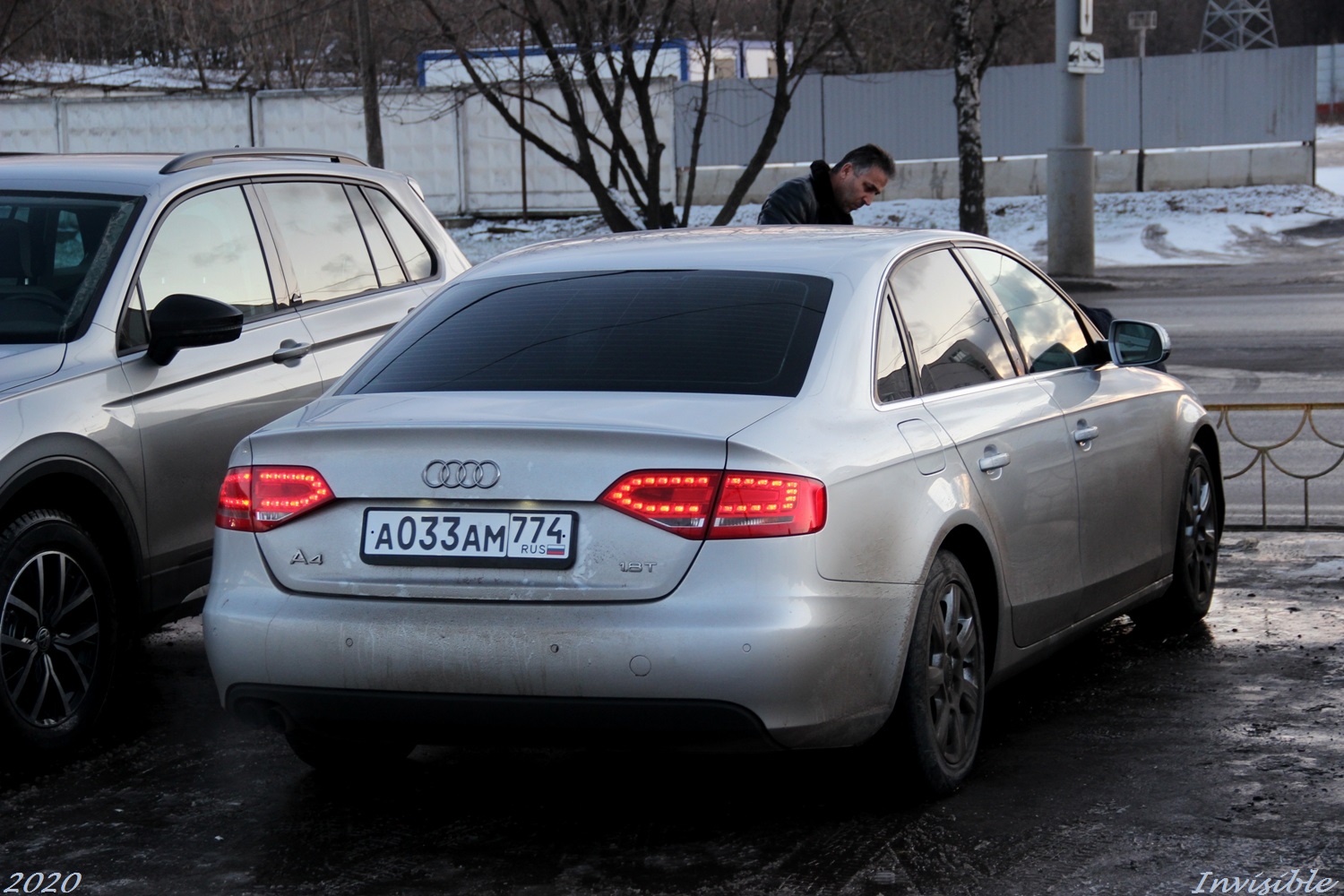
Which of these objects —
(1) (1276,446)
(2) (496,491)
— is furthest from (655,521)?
(1) (1276,446)

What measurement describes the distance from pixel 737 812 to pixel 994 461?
45.1 inches

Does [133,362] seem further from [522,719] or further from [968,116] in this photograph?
→ [968,116]

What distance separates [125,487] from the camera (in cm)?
527

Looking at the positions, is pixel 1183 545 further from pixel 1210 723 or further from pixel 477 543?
pixel 477 543

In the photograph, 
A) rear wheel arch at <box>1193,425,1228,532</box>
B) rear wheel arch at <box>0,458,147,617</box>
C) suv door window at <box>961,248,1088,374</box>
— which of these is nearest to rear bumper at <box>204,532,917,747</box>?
rear wheel arch at <box>0,458,147,617</box>

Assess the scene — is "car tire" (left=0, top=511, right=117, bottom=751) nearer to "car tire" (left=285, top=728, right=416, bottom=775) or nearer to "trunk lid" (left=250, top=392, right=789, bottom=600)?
"car tire" (left=285, top=728, right=416, bottom=775)

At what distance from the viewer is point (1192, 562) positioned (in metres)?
6.16

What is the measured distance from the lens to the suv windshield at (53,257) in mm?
5348

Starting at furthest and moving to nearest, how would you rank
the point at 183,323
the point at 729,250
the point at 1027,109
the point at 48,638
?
the point at 1027,109 < the point at 183,323 < the point at 48,638 < the point at 729,250

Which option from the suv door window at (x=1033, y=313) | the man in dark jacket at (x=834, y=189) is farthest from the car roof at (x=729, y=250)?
the man in dark jacket at (x=834, y=189)

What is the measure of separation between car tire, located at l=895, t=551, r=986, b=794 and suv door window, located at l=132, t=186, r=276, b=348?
275cm

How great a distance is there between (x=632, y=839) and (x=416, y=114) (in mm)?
31247

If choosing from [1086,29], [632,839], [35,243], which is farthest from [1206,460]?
[1086,29]

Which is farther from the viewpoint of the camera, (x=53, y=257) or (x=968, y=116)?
(x=968, y=116)
